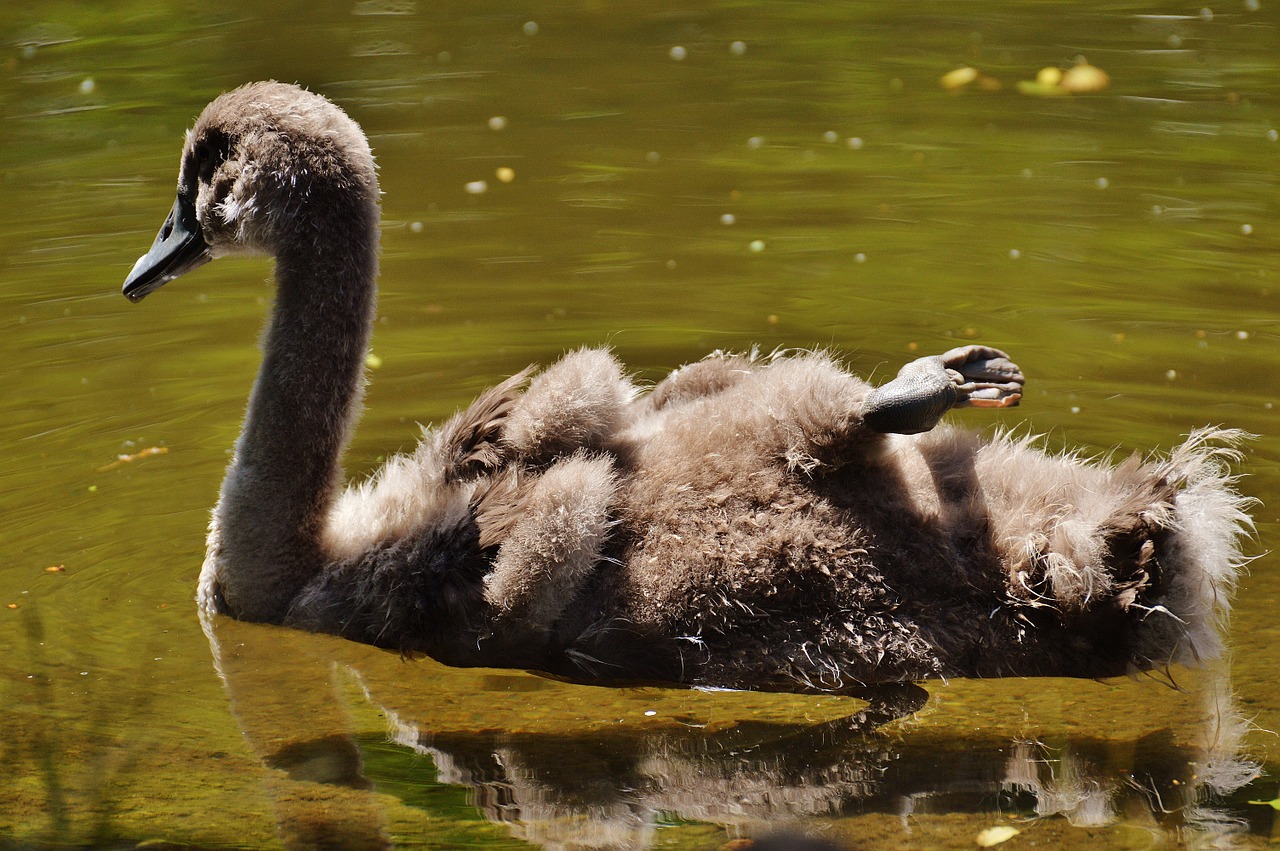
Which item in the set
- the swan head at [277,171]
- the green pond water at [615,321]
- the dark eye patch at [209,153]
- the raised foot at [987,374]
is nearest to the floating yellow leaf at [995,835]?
the green pond water at [615,321]

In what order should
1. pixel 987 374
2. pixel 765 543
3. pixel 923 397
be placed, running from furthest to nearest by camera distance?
pixel 987 374, pixel 765 543, pixel 923 397

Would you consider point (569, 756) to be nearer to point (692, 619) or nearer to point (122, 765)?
point (692, 619)

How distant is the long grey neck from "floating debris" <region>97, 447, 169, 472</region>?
1138 mm

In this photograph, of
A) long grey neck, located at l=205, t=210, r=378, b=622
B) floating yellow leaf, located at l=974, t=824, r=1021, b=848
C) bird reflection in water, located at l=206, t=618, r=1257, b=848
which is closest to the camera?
floating yellow leaf, located at l=974, t=824, r=1021, b=848

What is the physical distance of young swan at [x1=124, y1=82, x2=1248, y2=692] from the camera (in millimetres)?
4211

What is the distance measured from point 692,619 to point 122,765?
1.57 m

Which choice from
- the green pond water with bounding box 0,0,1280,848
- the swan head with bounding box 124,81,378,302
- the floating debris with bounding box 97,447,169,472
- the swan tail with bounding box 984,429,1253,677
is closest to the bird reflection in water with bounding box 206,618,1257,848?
the green pond water with bounding box 0,0,1280,848

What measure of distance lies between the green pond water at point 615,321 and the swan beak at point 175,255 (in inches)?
34.2

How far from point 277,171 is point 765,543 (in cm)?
192

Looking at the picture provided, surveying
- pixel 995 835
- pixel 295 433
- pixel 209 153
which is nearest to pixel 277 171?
pixel 209 153

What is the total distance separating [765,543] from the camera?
14.1 ft

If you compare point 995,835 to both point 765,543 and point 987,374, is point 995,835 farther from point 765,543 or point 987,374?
point 987,374

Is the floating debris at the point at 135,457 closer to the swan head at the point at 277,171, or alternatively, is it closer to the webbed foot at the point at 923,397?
the swan head at the point at 277,171

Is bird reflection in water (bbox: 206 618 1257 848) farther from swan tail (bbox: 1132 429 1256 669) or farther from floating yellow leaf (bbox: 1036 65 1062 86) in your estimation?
floating yellow leaf (bbox: 1036 65 1062 86)
